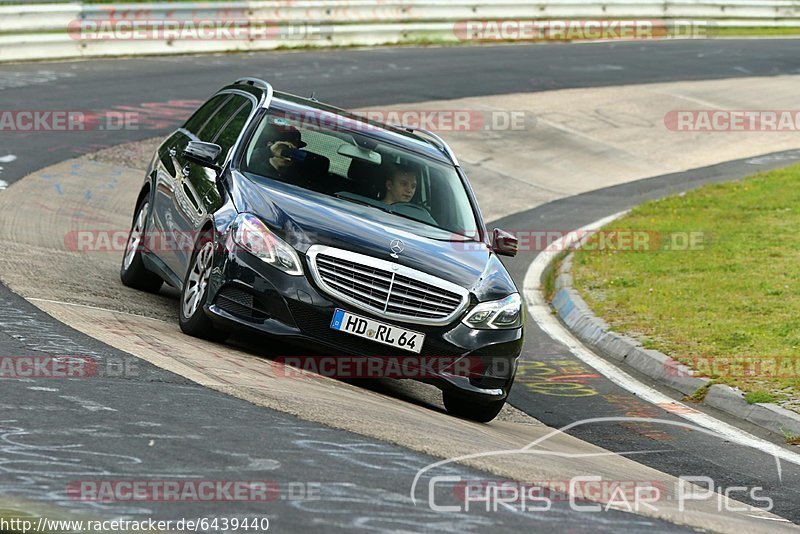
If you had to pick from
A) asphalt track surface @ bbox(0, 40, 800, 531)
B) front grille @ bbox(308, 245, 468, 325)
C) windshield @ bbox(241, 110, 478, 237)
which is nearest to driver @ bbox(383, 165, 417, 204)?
windshield @ bbox(241, 110, 478, 237)

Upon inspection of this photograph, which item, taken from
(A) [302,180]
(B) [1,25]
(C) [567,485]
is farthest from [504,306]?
(B) [1,25]

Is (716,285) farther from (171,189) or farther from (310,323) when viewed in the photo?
(310,323)

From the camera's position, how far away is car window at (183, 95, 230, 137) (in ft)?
35.6

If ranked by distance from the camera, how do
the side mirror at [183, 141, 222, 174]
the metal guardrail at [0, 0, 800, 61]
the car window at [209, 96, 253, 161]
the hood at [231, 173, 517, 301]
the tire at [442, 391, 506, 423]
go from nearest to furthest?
the hood at [231, 173, 517, 301], the tire at [442, 391, 506, 423], the side mirror at [183, 141, 222, 174], the car window at [209, 96, 253, 161], the metal guardrail at [0, 0, 800, 61]

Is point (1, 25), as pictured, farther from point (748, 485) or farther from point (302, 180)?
point (748, 485)

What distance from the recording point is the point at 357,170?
954 cm

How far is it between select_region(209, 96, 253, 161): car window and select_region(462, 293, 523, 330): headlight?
238 cm

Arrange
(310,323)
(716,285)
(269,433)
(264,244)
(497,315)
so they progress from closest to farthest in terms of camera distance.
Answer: (269,433) → (310,323) → (264,244) → (497,315) → (716,285)

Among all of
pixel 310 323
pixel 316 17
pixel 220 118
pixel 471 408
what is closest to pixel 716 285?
pixel 471 408

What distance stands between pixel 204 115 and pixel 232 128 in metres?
1.06

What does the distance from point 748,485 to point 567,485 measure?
1.88 m

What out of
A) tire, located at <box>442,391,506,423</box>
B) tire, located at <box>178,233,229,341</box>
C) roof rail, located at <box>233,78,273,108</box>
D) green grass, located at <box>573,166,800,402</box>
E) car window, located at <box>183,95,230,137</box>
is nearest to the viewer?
tire, located at <box>178,233,229,341</box>

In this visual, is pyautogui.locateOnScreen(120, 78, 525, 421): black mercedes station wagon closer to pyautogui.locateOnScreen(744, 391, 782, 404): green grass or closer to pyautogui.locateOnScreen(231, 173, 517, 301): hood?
pyautogui.locateOnScreen(231, 173, 517, 301): hood

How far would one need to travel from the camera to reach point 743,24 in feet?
132
